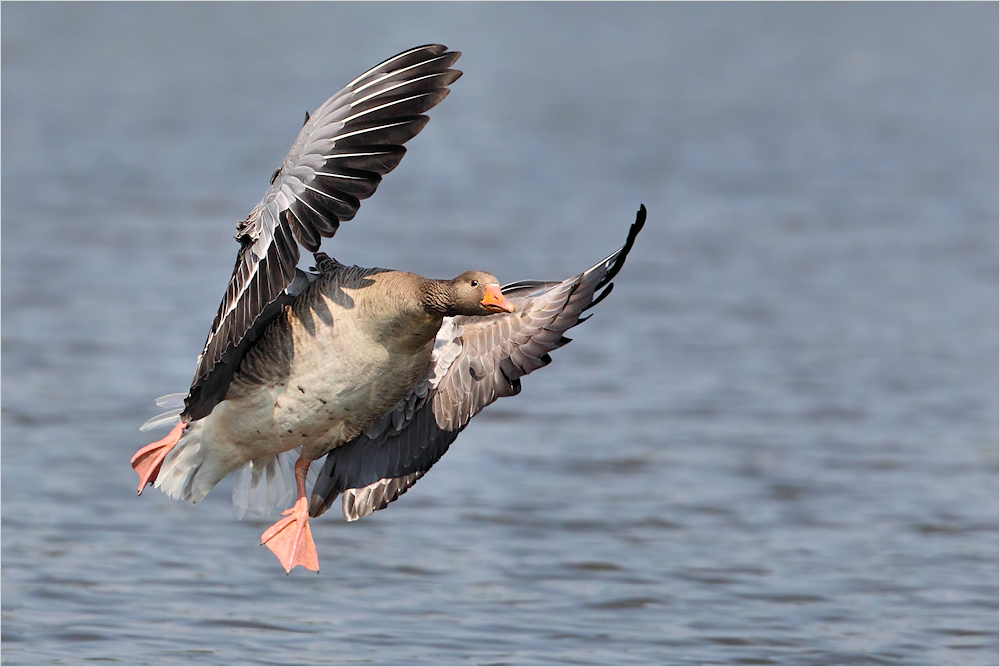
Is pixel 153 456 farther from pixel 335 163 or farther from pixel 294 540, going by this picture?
pixel 335 163

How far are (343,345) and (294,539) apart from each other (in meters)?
1.16

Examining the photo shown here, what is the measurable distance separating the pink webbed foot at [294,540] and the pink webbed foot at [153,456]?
66 cm

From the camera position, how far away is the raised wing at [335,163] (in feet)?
19.5

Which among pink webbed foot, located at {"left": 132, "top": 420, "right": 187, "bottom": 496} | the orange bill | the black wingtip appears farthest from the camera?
pink webbed foot, located at {"left": 132, "top": 420, "right": 187, "bottom": 496}

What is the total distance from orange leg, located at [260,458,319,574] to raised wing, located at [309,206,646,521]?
314 mm

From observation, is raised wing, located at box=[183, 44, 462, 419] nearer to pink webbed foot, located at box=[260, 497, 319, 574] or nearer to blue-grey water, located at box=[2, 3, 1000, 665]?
pink webbed foot, located at box=[260, 497, 319, 574]

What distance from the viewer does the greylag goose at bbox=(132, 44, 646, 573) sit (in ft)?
19.8

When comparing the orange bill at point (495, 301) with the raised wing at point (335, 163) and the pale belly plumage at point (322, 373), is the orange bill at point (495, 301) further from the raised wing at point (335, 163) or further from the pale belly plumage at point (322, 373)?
the raised wing at point (335, 163)

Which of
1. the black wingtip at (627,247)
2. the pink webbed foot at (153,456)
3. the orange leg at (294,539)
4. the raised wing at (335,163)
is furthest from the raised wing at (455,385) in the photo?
the raised wing at (335,163)

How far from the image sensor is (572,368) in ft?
45.2

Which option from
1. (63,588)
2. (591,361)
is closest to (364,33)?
(591,361)

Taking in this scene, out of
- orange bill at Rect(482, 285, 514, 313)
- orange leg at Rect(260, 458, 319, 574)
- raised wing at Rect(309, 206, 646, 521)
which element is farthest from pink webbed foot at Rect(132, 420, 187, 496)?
orange bill at Rect(482, 285, 514, 313)

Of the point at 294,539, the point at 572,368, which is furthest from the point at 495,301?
the point at 572,368

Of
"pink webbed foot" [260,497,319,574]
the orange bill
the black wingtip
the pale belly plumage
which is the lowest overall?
"pink webbed foot" [260,497,319,574]
